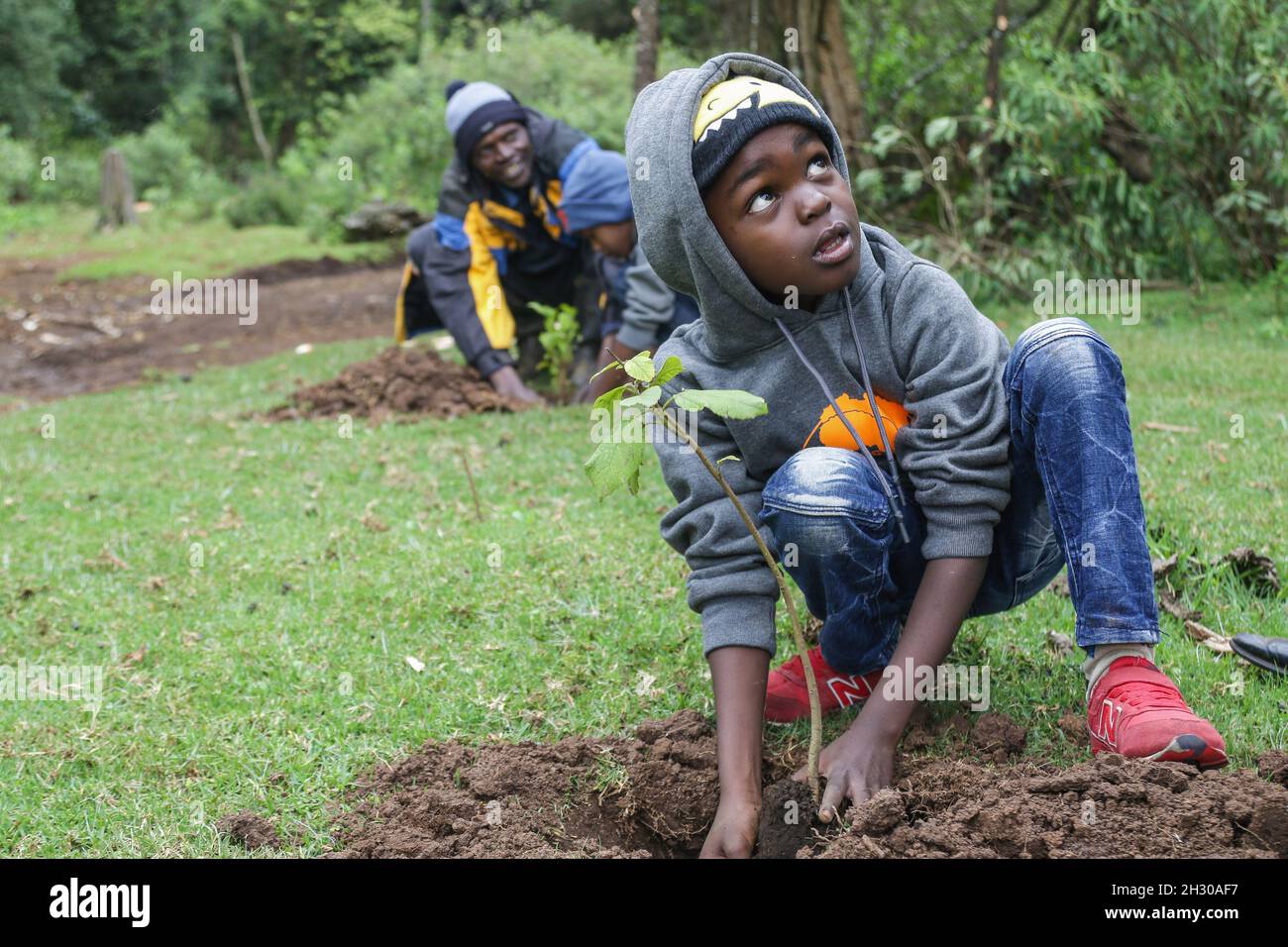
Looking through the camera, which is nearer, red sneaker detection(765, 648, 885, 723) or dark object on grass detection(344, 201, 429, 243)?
red sneaker detection(765, 648, 885, 723)

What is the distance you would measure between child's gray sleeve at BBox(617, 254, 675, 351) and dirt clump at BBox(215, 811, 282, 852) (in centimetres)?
363

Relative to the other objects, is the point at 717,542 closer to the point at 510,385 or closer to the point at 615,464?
the point at 615,464

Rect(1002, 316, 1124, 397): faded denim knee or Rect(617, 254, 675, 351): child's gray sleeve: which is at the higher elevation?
Rect(1002, 316, 1124, 397): faded denim knee

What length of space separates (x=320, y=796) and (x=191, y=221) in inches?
686

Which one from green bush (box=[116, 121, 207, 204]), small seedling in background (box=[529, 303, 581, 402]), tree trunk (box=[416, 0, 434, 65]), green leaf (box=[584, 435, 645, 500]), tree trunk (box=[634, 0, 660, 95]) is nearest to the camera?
green leaf (box=[584, 435, 645, 500])

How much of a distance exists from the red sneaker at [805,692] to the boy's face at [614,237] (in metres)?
3.60

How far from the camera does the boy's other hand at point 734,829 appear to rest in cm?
216

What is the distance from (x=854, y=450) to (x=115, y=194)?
1736cm

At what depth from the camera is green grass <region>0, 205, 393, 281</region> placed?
13406mm

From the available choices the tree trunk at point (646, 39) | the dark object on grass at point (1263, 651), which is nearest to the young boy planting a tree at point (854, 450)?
the dark object on grass at point (1263, 651)

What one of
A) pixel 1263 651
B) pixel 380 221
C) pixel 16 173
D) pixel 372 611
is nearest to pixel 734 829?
pixel 1263 651

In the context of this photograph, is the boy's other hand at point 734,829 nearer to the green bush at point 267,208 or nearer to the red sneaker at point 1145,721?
the red sneaker at point 1145,721

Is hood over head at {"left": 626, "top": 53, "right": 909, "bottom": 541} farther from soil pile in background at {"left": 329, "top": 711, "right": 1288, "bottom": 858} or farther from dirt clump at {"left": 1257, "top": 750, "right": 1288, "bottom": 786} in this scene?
dirt clump at {"left": 1257, "top": 750, "right": 1288, "bottom": 786}

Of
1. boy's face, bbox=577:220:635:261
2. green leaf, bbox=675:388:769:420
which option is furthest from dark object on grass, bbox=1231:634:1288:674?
boy's face, bbox=577:220:635:261
